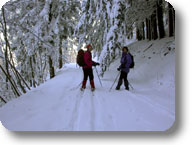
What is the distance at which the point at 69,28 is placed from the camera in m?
6.70

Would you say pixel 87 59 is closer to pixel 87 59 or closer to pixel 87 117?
pixel 87 59

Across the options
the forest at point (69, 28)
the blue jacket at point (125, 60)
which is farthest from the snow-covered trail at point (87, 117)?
the blue jacket at point (125, 60)

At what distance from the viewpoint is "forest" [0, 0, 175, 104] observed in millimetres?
3426

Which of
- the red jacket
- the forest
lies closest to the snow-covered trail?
the forest

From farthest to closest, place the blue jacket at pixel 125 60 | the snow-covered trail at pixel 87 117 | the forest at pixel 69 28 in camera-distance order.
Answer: the blue jacket at pixel 125 60, the forest at pixel 69 28, the snow-covered trail at pixel 87 117

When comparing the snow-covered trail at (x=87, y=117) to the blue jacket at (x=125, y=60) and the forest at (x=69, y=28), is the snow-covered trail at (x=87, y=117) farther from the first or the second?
the blue jacket at (x=125, y=60)

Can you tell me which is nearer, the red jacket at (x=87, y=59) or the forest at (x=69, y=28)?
the forest at (x=69, y=28)

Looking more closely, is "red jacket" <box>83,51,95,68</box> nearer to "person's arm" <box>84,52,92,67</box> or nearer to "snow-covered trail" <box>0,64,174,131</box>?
"person's arm" <box>84,52,92,67</box>

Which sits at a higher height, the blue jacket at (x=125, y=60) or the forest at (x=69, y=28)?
Result: the forest at (x=69, y=28)

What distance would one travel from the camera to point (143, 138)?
1.98 meters

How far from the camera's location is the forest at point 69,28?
3426 millimetres

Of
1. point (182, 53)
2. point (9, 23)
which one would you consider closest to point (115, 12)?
point (182, 53)

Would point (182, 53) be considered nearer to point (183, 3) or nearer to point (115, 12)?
point (183, 3)

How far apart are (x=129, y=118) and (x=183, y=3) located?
6.90 feet
